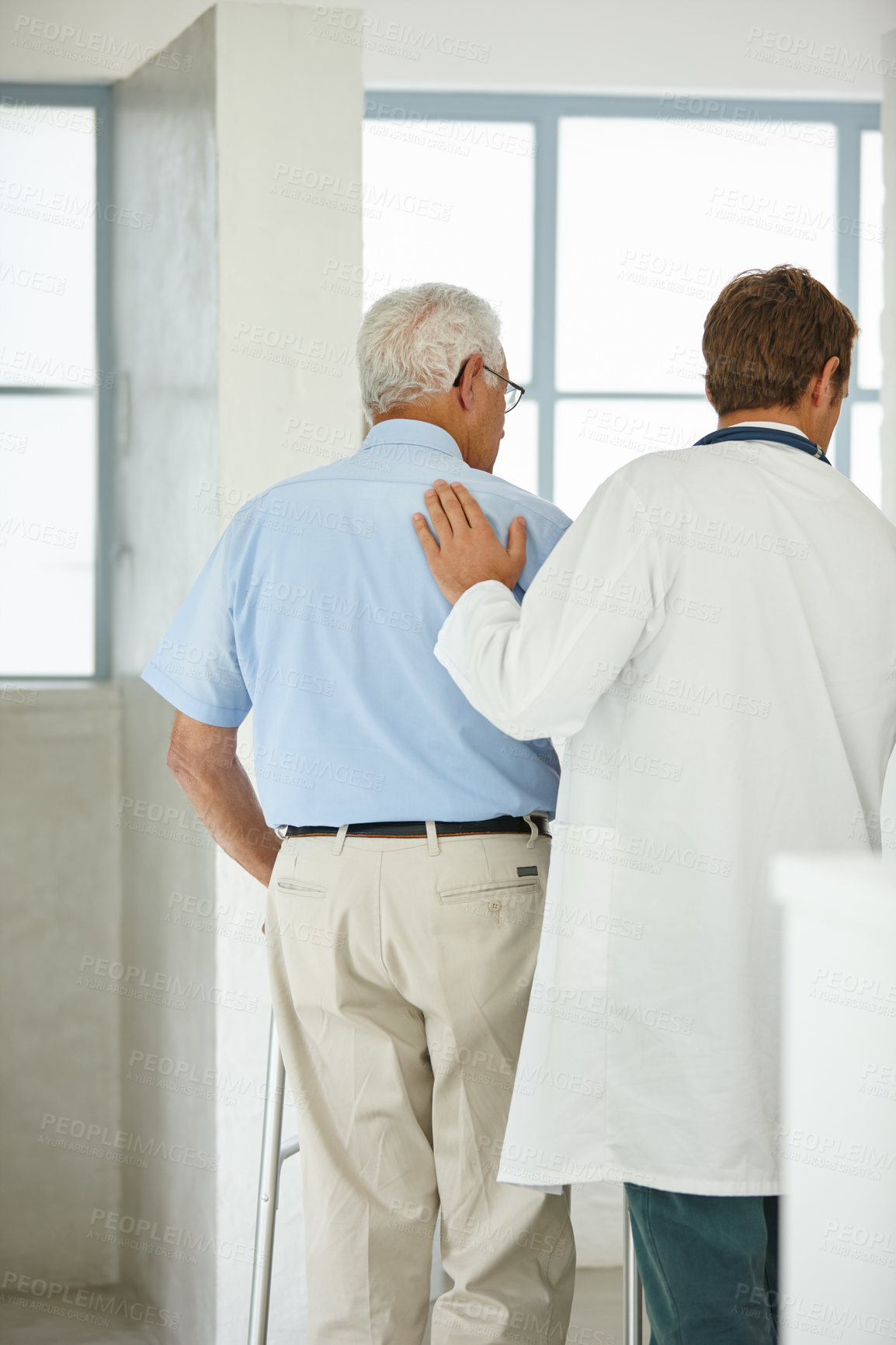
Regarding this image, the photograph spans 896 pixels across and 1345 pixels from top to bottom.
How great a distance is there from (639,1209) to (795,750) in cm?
53

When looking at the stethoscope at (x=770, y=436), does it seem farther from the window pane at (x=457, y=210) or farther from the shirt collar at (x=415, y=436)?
the window pane at (x=457, y=210)

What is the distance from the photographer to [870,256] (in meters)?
3.54

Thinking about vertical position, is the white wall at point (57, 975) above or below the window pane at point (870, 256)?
below

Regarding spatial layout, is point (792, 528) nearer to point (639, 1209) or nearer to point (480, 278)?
point (639, 1209)

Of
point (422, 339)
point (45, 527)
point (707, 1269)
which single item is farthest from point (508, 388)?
point (45, 527)

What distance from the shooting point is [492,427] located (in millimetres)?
1696

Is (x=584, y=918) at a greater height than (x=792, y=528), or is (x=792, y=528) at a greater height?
(x=792, y=528)

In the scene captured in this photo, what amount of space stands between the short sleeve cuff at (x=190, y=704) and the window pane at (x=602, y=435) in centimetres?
186

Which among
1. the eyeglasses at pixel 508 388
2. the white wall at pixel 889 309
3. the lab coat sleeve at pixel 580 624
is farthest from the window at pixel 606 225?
the lab coat sleeve at pixel 580 624

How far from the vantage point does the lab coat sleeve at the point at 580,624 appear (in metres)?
1.29

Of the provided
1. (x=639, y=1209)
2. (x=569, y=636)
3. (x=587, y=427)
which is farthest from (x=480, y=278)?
(x=639, y=1209)

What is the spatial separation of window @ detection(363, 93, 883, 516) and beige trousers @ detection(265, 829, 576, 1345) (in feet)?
6.85

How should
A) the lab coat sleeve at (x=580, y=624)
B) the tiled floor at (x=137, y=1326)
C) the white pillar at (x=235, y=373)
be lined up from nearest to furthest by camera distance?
the lab coat sleeve at (x=580, y=624) → the white pillar at (x=235, y=373) → the tiled floor at (x=137, y=1326)

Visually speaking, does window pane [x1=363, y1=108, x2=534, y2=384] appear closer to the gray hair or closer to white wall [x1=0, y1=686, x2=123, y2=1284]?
white wall [x1=0, y1=686, x2=123, y2=1284]
